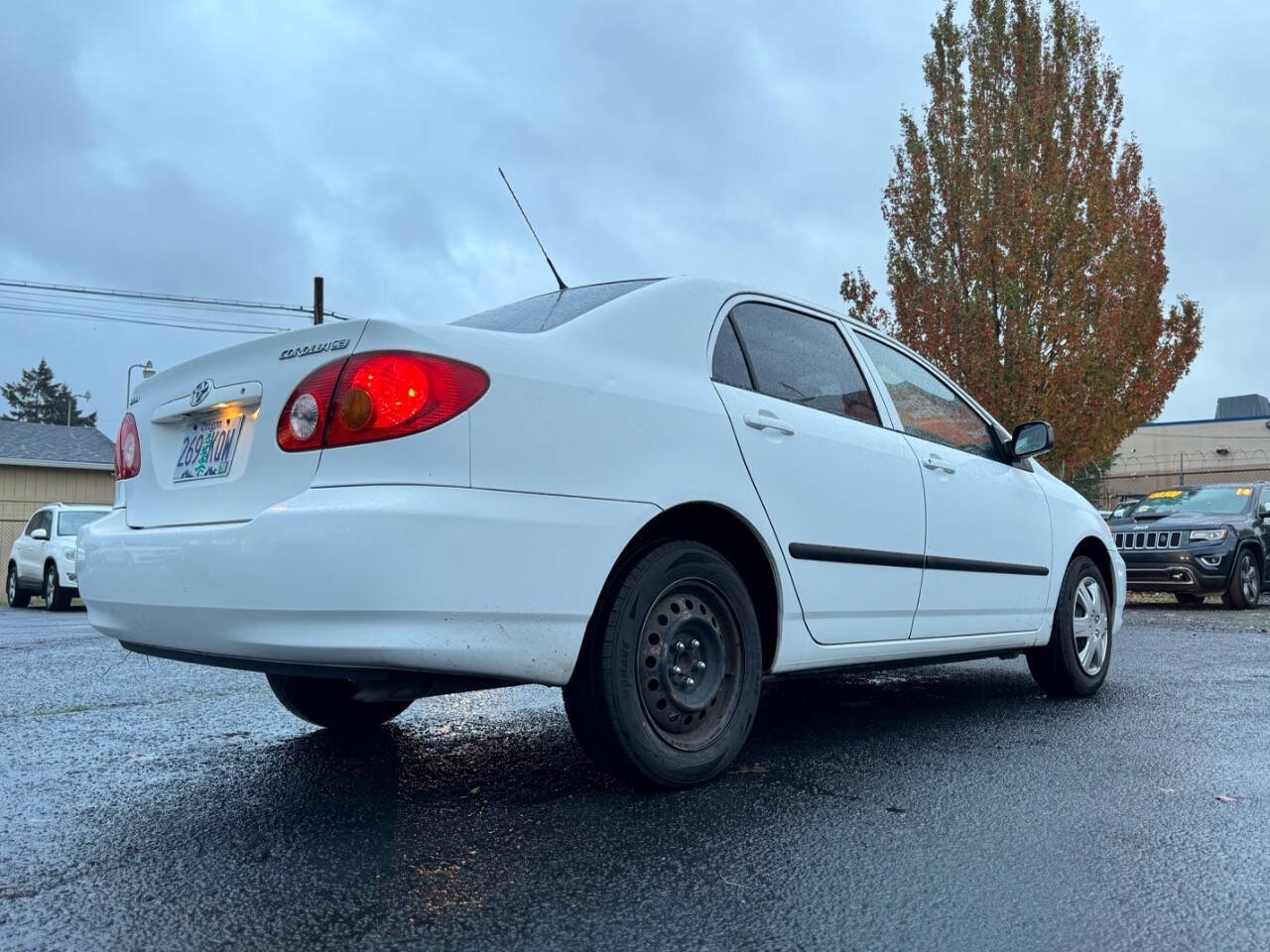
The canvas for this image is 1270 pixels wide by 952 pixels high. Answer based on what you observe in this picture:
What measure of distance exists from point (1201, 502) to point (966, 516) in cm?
1126

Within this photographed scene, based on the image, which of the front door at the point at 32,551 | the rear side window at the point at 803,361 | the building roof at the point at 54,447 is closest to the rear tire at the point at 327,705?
the rear side window at the point at 803,361

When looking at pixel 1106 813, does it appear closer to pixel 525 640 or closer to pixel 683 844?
pixel 683 844

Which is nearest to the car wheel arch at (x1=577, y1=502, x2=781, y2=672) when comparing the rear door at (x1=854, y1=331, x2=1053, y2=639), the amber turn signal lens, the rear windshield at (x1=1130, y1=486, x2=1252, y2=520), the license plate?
the amber turn signal lens

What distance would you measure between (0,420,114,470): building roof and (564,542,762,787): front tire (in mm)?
26924

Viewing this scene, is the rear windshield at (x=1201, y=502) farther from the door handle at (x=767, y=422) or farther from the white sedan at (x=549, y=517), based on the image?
the door handle at (x=767, y=422)

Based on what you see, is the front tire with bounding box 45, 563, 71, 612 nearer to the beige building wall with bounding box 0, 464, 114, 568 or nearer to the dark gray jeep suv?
the beige building wall with bounding box 0, 464, 114, 568

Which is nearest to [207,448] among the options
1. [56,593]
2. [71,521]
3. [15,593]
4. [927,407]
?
[927,407]

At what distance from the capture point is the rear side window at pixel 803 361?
3.98 meters

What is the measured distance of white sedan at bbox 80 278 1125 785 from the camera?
2.84 meters

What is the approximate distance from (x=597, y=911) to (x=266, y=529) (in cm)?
126

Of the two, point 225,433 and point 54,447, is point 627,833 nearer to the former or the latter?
point 225,433

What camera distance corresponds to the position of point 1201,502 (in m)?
14.4

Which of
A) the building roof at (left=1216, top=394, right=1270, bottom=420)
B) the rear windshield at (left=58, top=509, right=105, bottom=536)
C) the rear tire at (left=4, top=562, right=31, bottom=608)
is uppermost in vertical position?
the building roof at (left=1216, top=394, right=1270, bottom=420)

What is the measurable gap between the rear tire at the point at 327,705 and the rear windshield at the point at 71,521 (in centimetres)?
1480
